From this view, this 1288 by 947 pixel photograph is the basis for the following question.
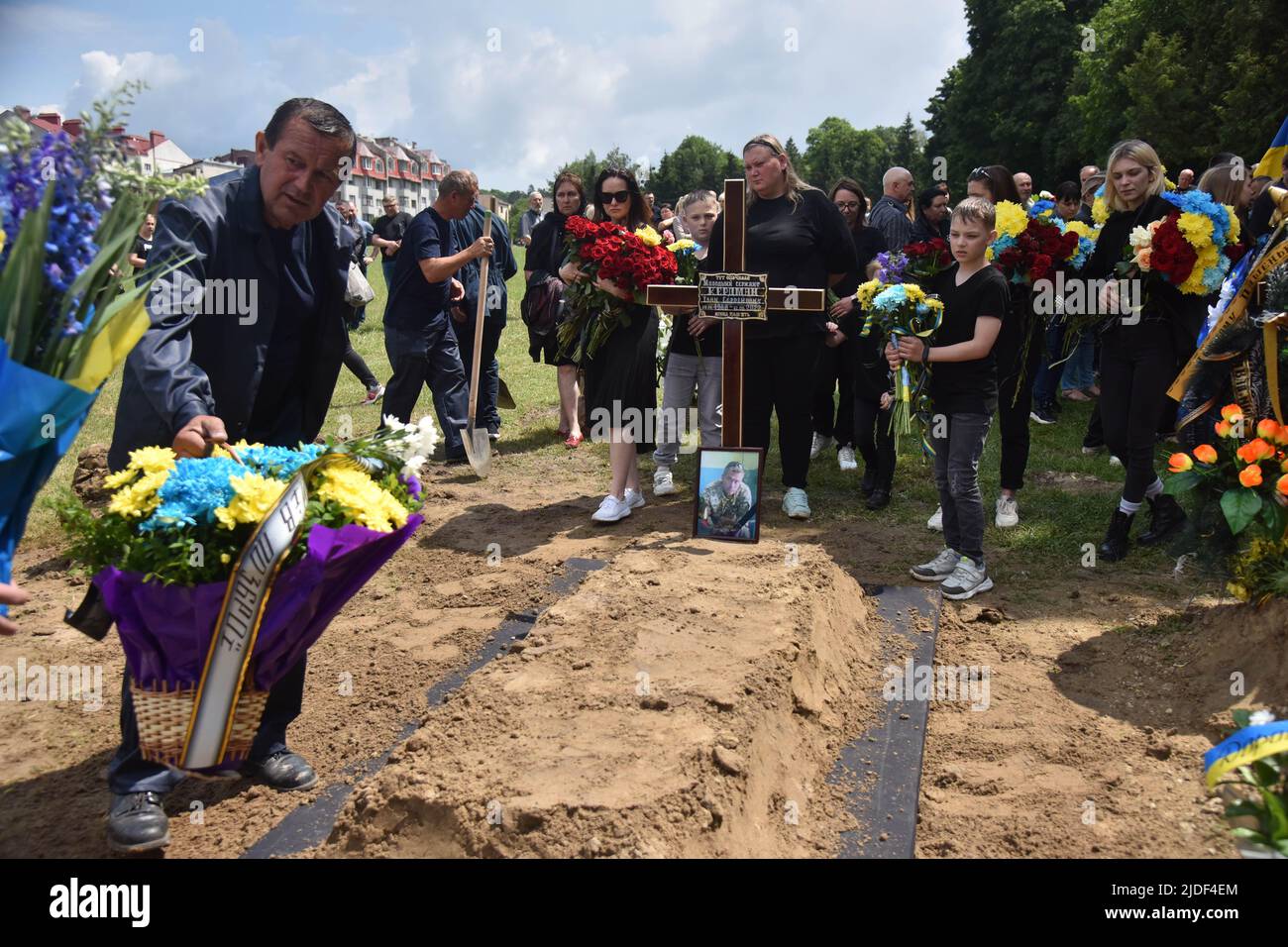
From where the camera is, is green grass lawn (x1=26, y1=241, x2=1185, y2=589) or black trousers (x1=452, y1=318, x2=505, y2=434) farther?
black trousers (x1=452, y1=318, x2=505, y2=434)

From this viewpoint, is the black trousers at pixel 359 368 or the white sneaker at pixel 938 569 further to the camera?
the black trousers at pixel 359 368

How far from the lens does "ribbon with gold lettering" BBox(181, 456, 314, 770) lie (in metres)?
2.96

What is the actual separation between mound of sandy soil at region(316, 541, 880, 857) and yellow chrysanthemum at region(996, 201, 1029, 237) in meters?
2.89

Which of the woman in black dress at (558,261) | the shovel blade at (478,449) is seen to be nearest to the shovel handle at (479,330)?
the shovel blade at (478,449)

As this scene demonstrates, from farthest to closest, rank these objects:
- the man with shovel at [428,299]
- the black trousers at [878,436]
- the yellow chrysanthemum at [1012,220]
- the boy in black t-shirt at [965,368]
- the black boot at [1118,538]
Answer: the man with shovel at [428,299] < the black trousers at [878,436] < the yellow chrysanthemum at [1012,220] < the black boot at [1118,538] < the boy in black t-shirt at [965,368]

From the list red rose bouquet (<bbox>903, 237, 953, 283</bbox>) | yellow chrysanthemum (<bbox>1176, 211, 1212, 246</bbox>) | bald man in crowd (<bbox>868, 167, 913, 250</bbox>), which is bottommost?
red rose bouquet (<bbox>903, 237, 953, 283</bbox>)

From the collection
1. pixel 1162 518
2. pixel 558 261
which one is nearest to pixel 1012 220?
pixel 1162 518

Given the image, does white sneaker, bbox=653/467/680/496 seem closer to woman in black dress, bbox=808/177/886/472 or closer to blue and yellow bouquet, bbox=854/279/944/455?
woman in black dress, bbox=808/177/886/472

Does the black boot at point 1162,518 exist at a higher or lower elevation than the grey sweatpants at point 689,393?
lower

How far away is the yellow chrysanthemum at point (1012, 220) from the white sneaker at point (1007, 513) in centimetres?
173

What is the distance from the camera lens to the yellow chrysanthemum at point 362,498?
3.11m

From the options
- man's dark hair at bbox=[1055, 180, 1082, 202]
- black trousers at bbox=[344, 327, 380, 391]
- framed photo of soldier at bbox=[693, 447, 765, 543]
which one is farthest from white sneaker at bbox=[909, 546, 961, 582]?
man's dark hair at bbox=[1055, 180, 1082, 202]

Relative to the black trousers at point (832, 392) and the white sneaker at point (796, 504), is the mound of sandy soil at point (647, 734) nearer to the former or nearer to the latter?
the white sneaker at point (796, 504)

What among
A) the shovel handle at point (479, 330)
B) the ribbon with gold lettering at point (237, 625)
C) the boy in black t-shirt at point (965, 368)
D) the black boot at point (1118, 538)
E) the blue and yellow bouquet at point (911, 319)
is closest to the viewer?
the ribbon with gold lettering at point (237, 625)
